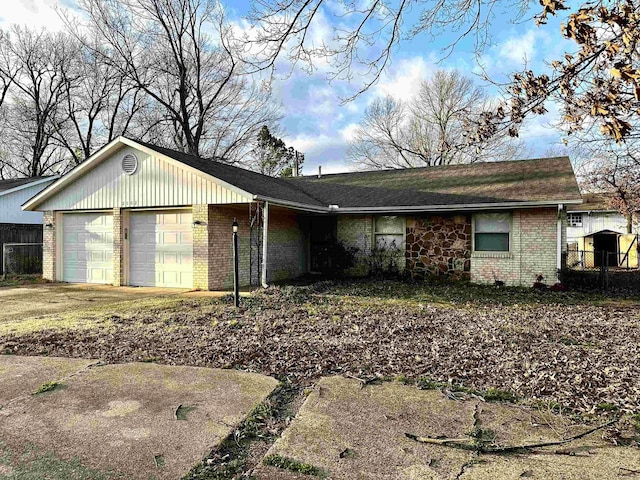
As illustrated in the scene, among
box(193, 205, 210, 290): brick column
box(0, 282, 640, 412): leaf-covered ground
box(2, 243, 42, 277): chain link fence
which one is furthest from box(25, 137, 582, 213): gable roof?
box(2, 243, 42, 277): chain link fence

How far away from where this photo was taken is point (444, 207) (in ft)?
38.9

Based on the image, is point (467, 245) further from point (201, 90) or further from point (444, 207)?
point (201, 90)

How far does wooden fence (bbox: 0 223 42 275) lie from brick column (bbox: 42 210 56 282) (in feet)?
Result: 13.8

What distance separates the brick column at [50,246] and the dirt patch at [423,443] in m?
12.7

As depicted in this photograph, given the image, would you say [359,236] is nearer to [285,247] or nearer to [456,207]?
[285,247]

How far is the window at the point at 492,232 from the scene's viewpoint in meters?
11.9

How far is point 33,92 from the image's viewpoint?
2822cm

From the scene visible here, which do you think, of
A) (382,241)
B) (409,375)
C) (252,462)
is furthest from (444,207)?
(252,462)

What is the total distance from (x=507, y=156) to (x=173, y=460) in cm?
2648

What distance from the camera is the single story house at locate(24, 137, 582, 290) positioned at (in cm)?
1116

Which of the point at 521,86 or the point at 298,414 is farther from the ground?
the point at 521,86

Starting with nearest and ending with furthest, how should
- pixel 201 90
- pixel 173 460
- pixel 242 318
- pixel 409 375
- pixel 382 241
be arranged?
1. pixel 173 460
2. pixel 409 375
3. pixel 242 318
4. pixel 382 241
5. pixel 201 90

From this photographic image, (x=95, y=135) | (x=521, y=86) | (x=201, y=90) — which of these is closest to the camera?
(x=521, y=86)

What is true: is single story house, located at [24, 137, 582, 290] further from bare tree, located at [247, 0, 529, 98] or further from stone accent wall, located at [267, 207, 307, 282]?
bare tree, located at [247, 0, 529, 98]
